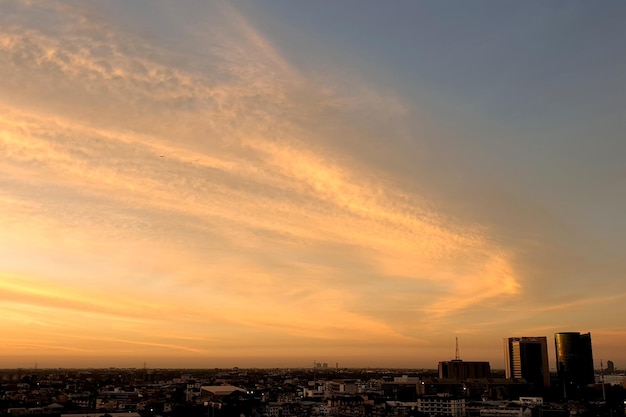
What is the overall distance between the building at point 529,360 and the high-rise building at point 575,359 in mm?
4479

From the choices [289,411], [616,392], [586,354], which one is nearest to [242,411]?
[289,411]

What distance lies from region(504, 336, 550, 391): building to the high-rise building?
4.48 meters

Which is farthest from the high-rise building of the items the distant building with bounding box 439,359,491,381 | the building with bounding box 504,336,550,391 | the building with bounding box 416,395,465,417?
the building with bounding box 416,395,465,417

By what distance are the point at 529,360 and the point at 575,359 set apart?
10.0 meters

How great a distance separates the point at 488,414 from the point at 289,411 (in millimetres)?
19125

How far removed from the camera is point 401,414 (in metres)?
58.4

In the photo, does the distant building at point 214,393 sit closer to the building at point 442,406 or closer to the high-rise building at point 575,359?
the building at point 442,406

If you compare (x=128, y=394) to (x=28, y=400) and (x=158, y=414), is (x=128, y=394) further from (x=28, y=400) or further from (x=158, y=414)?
(x=158, y=414)

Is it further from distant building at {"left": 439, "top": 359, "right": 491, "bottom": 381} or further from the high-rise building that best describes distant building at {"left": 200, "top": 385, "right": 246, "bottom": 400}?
the high-rise building

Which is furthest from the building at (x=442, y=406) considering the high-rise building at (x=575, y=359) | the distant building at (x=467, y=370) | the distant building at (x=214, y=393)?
the high-rise building at (x=575, y=359)

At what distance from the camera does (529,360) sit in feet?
358

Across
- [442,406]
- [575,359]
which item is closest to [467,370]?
[575,359]

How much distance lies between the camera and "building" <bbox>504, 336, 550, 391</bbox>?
10794cm

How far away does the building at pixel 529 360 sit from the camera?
107938mm
